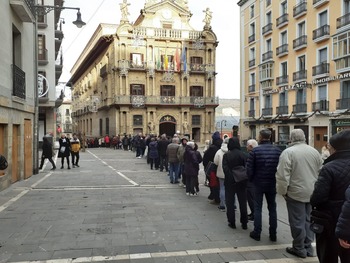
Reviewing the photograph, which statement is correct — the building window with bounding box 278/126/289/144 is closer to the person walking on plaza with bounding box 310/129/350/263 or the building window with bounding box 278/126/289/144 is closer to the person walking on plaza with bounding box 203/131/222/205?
the person walking on plaza with bounding box 203/131/222/205

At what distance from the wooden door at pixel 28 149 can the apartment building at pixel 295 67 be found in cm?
1687

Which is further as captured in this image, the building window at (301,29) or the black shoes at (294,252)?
the building window at (301,29)

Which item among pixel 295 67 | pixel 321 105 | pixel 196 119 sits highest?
pixel 295 67

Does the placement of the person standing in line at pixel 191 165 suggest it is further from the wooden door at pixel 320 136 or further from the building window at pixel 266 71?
the building window at pixel 266 71

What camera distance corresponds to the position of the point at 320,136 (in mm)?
28359

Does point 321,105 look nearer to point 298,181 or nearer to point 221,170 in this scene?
point 221,170

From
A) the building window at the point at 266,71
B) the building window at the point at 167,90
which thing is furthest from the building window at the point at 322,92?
the building window at the point at 167,90

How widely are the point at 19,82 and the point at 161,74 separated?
28.1 m

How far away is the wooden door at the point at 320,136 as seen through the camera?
2763 centimetres

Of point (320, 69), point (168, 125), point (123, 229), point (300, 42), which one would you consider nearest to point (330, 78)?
point (320, 69)

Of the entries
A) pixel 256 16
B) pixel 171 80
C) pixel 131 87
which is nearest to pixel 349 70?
pixel 256 16

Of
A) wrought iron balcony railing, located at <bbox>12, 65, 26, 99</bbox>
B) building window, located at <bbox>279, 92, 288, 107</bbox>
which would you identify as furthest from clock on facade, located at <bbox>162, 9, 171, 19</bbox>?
wrought iron balcony railing, located at <bbox>12, 65, 26, 99</bbox>

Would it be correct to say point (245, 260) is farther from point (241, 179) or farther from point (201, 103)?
point (201, 103)

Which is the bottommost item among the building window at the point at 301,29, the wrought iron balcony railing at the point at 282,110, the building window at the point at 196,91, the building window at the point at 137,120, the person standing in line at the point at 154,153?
the person standing in line at the point at 154,153
